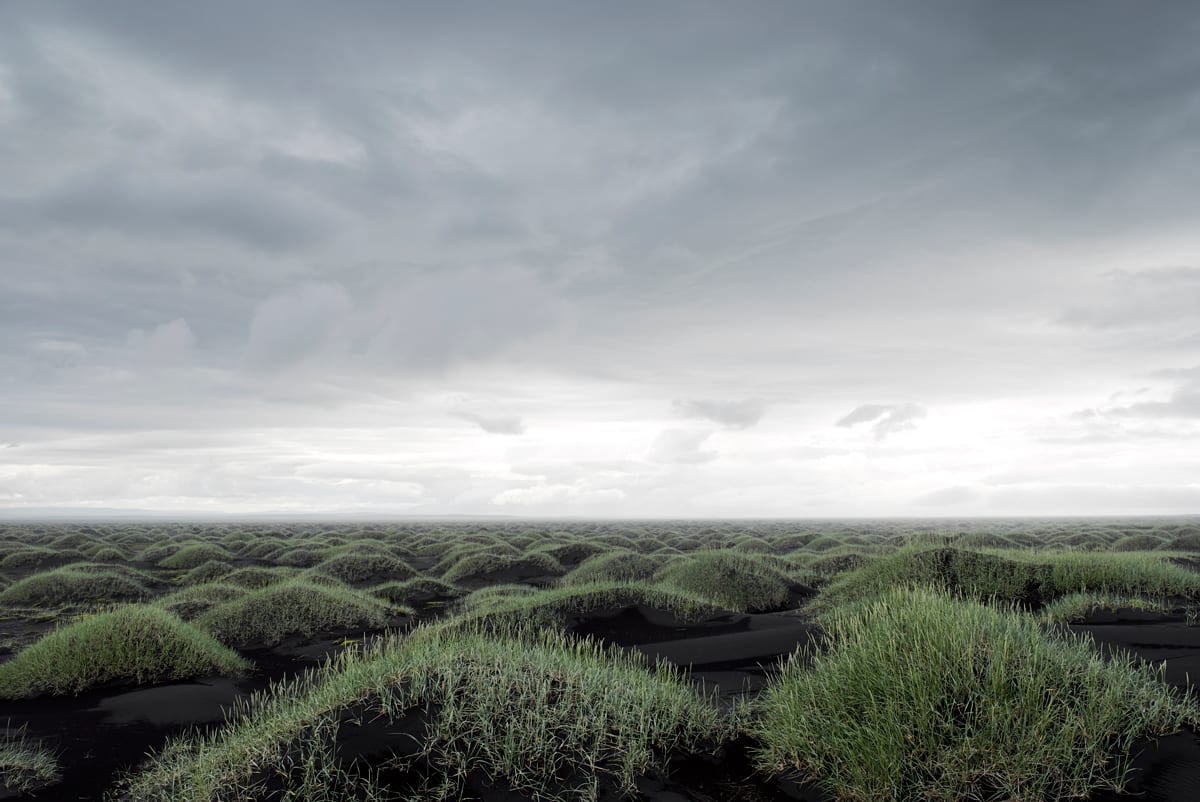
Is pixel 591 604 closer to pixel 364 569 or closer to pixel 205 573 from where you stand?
pixel 364 569

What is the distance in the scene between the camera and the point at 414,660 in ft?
19.7

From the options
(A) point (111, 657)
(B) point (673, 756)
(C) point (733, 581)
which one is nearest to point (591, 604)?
(C) point (733, 581)

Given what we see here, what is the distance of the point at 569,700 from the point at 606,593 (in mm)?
8897

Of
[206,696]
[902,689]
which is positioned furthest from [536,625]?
[902,689]

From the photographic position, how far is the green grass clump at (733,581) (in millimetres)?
17016

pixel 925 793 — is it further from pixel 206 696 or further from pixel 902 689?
pixel 206 696

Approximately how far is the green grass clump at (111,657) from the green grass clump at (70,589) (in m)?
11.8

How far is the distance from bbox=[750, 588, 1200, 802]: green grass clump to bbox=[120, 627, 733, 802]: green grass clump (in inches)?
40.5

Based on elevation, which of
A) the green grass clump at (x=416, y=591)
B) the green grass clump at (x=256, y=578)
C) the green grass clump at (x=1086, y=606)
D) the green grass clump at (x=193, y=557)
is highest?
the green grass clump at (x=1086, y=606)

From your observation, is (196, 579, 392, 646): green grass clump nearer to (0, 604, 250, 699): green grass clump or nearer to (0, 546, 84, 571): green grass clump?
(0, 604, 250, 699): green grass clump

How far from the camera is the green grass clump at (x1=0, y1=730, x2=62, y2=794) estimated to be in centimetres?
630

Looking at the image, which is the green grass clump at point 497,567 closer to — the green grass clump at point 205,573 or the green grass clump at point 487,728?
the green grass clump at point 205,573

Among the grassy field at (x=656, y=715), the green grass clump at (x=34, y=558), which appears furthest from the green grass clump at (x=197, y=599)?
the green grass clump at (x=34, y=558)

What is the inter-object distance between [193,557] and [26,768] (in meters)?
29.6
